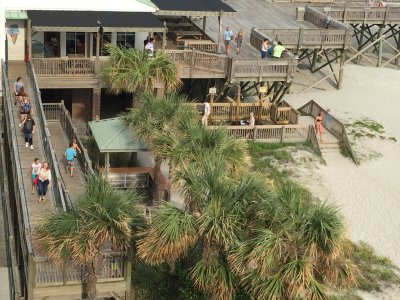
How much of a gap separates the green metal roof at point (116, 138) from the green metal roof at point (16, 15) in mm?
7024

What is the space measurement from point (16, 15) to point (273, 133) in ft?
40.5

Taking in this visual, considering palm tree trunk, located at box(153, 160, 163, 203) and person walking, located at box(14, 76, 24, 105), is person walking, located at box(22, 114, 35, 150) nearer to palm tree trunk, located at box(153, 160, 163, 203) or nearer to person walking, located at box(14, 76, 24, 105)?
person walking, located at box(14, 76, 24, 105)

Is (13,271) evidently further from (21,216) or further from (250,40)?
(250,40)

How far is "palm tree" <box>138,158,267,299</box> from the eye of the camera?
19281mm

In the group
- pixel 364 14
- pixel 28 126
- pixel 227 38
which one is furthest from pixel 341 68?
pixel 28 126

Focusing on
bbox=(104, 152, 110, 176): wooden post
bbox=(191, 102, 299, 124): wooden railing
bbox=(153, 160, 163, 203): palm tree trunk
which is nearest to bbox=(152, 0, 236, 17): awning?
bbox=(191, 102, 299, 124): wooden railing

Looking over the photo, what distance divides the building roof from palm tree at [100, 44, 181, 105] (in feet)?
18.3

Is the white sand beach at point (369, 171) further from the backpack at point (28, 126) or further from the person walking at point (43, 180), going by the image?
the backpack at point (28, 126)

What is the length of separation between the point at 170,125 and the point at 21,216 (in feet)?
20.5

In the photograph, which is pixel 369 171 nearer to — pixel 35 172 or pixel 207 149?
pixel 207 149

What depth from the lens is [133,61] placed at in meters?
32.3

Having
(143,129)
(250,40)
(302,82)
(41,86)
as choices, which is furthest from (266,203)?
(302,82)

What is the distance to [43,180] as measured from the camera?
2395 centimetres

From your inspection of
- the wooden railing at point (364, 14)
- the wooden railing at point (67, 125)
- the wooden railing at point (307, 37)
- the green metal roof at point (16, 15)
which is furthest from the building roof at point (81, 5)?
the wooden railing at point (364, 14)
